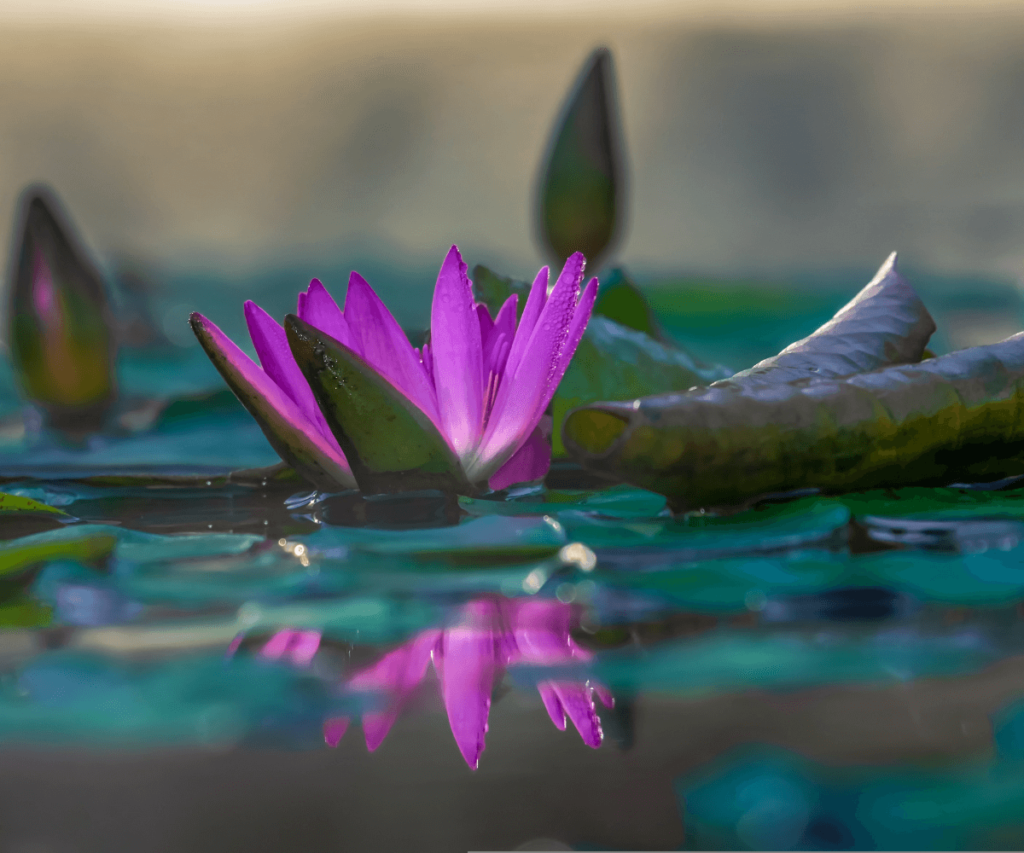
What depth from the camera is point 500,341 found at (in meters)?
0.68

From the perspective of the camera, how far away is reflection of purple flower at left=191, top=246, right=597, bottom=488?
2.09 feet

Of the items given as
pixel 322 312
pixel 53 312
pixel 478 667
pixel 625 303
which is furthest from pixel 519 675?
pixel 53 312

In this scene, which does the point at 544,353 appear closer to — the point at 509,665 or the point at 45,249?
the point at 509,665

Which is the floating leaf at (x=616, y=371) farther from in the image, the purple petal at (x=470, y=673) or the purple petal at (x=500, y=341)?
the purple petal at (x=470, y=673)

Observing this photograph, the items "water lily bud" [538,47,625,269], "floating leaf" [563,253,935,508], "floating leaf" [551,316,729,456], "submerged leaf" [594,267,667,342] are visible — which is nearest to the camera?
"floating leaf" [563,253,935,508]

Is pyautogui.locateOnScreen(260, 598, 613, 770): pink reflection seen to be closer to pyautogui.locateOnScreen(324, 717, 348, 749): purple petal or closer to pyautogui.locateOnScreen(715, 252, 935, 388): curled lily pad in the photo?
pyautogui.locateOnScreen(324, 717, 348, 749): purple petal

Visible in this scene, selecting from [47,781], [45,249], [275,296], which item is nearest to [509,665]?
[47,781]

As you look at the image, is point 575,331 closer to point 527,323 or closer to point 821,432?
point 527,323

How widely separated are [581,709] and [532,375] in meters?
0.26

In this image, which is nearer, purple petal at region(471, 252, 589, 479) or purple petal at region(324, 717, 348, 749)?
purple petal at region(324, 717, 348, 749)

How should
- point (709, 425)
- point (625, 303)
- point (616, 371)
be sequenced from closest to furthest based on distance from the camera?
point (709, 425) < point (616, 371) < point (625, 303)

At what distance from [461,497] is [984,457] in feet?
1.16

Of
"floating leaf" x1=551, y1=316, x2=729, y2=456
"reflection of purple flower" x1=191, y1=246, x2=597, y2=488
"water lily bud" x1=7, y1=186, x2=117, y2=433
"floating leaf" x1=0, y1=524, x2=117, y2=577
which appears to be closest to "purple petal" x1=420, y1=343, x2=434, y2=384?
"reflection of purple flower" x1=191, y1=246, x2=597, y2=488

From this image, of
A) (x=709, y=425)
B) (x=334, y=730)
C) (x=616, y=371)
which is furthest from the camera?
(x=616, y=371)
